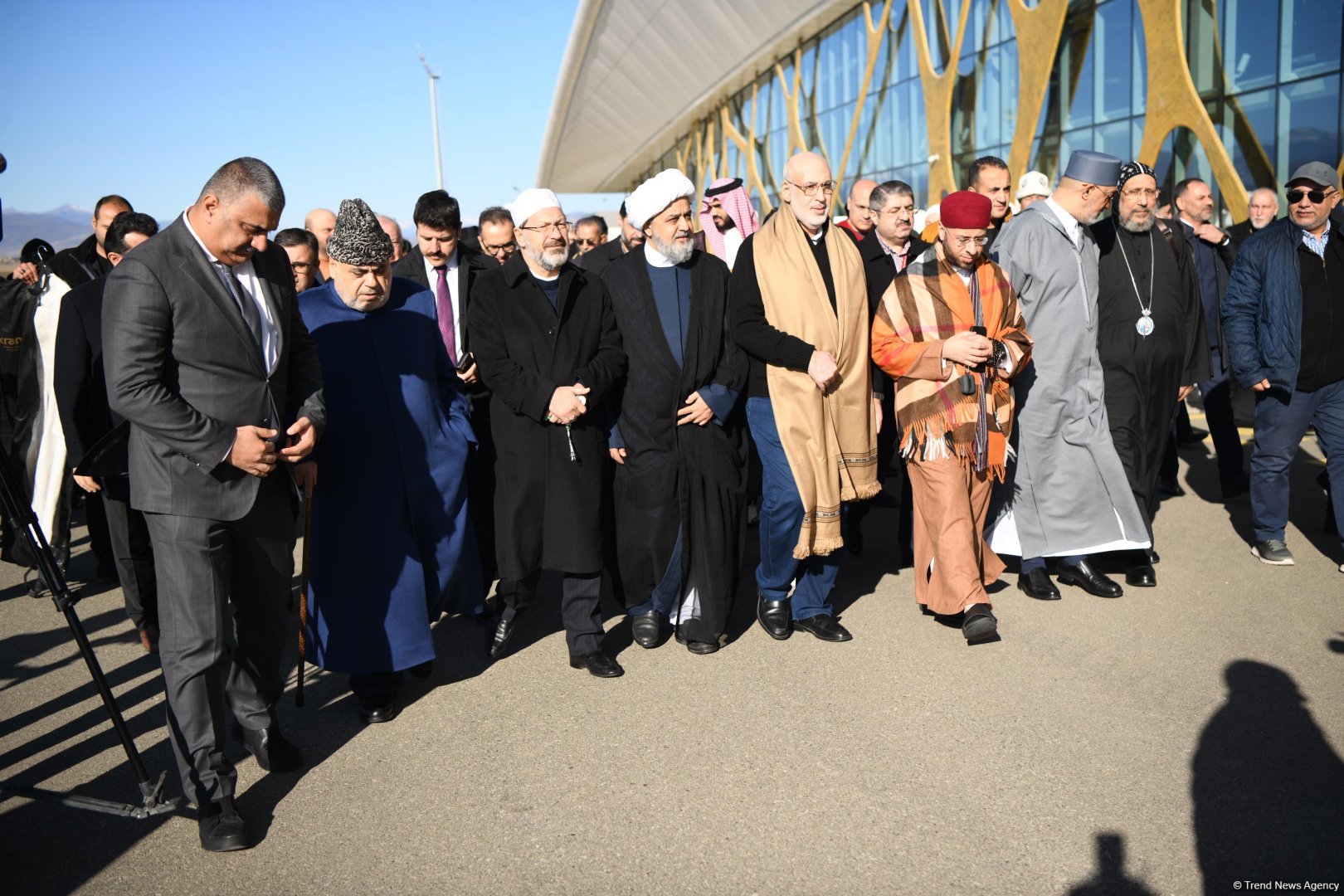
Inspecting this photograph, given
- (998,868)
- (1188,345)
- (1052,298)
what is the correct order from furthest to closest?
(1188,345) → (1052,298) → (998,868)

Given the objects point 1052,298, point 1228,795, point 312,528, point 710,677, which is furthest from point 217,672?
point 1052,298

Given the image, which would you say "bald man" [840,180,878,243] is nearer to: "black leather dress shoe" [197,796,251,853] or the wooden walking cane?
the wooden walking cane

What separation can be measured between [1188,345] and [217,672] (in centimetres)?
500

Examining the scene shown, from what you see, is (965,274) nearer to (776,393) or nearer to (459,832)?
(776,393)

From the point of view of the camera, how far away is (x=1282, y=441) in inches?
218

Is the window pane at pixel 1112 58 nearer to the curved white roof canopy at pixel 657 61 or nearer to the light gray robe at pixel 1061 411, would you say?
the curved white roof canopy at pixel 657 61

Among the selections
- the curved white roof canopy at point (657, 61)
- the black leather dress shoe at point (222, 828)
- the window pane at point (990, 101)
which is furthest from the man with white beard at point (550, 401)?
the curved white roof canopy at point (657, 61)

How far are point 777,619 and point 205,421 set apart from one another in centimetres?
264

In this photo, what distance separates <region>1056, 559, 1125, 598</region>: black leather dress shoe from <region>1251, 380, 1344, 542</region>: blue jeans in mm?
1072

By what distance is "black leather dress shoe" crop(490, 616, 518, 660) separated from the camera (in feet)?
15.5

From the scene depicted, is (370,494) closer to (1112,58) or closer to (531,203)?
(531,203)

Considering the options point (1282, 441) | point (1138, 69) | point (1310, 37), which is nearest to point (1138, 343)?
point (1282, 441)

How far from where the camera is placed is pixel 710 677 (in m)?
4.34

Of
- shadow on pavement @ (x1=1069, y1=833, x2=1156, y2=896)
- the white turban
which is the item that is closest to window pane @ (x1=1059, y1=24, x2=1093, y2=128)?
the white turban
